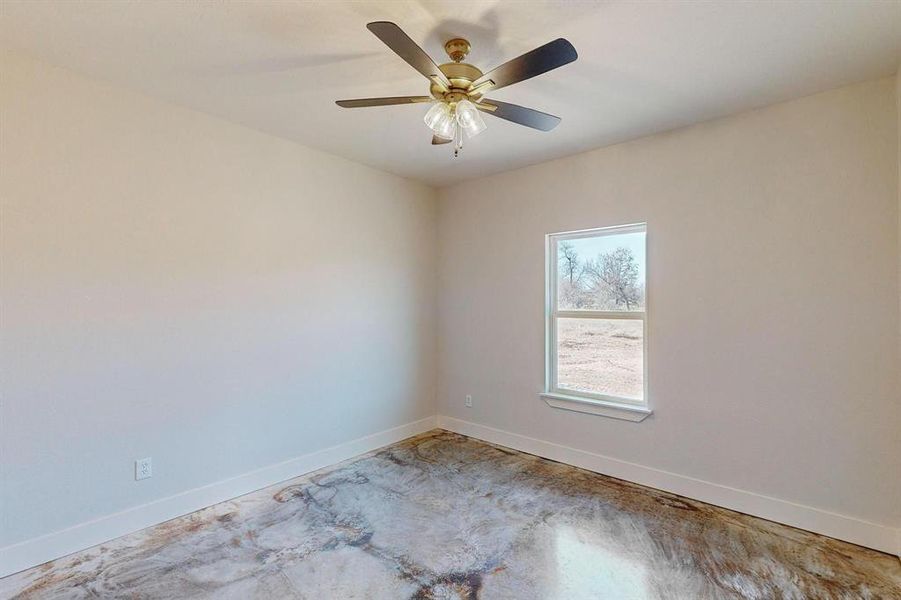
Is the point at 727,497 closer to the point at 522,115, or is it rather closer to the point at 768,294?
the point at 768,294

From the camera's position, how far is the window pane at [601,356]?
10.9ft

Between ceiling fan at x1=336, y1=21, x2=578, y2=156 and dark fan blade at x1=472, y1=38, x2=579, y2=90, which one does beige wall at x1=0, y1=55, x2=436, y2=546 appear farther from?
dark fan blade at x1=472, y1=38, x2=579, y2=90

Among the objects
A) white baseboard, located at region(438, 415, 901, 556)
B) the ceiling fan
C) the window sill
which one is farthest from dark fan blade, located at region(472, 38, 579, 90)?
white baseboard, located at region(438, 415, 901, 556)

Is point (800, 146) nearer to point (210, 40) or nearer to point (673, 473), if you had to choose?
point (673, 473)

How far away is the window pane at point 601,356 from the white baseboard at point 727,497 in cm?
54

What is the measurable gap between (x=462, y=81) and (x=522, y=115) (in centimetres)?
38

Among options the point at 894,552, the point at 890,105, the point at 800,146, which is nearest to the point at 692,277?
the point at 800,146

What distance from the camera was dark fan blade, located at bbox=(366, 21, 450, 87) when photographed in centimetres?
144

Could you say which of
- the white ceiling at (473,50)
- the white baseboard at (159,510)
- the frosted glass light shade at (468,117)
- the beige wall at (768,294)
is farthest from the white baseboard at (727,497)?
the frosted glass light shade at (468,117)

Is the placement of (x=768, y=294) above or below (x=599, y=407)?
above

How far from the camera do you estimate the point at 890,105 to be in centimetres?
234

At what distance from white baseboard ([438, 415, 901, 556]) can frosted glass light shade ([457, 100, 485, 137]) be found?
2693mm

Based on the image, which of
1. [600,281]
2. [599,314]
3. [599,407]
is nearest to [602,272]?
[600,281]

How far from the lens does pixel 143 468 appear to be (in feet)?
8.46
